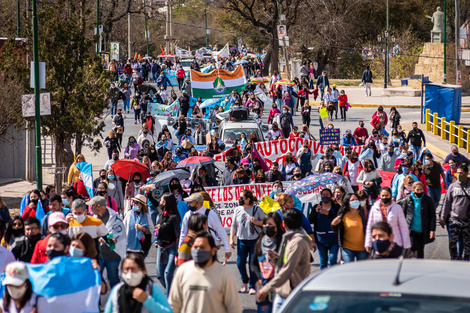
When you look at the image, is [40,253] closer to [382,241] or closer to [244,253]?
[244,253]

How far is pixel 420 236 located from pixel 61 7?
12.3 metres

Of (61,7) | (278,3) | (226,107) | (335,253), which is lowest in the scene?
(335,253)

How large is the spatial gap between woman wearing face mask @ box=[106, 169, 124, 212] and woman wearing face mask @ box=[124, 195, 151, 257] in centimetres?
518

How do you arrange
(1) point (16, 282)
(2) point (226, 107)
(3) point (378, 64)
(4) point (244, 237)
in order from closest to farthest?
(1) point (16, 282), (4) point (244, 237), (2) point (226, 107), (3) point (378, 64)

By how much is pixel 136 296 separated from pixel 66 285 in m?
0.90

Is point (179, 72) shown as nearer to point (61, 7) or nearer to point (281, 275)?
point (61, 7)

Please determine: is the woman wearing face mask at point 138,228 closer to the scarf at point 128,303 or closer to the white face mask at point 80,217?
the white face mask at point 80,217

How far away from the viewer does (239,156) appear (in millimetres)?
19734

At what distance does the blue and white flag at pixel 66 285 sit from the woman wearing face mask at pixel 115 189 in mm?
9150

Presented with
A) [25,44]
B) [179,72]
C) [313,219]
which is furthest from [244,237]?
[179,72]

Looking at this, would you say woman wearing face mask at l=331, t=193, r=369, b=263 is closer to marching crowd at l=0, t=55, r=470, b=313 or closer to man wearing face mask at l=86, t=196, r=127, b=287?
marching crowd at l=0, t=55, r=470, b=313

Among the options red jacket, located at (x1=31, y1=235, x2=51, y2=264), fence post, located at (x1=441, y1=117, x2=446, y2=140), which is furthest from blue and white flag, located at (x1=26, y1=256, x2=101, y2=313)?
fence post, located at (x1=441, y1=117, x2=446, y2=140)

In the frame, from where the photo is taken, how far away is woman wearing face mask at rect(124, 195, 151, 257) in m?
10.6

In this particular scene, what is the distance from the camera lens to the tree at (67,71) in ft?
65.7
